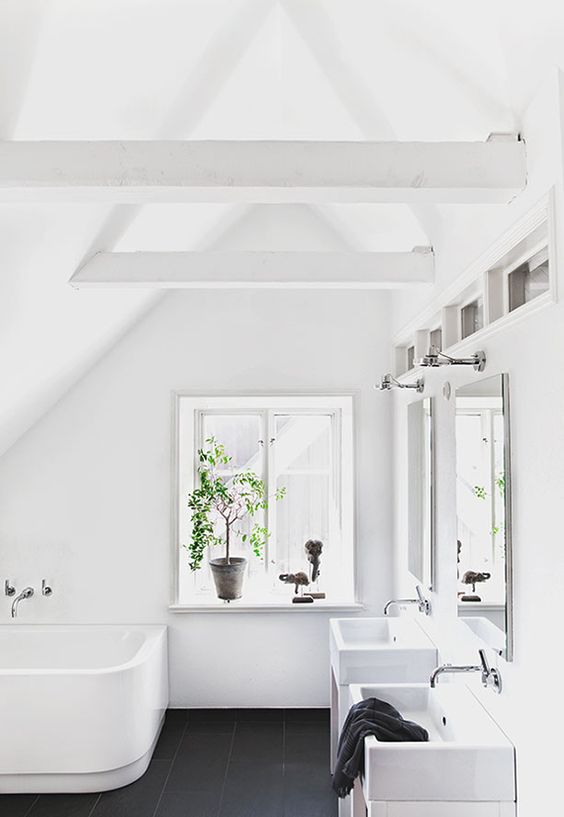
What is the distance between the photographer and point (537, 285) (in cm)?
197

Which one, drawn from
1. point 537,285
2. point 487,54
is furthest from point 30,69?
point 537,285

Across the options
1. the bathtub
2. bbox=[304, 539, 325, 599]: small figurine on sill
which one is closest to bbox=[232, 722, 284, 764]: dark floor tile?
the bathtub

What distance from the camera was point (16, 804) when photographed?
10.3ft

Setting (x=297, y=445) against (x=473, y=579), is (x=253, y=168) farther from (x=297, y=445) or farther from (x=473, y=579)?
(x=297, y=445)

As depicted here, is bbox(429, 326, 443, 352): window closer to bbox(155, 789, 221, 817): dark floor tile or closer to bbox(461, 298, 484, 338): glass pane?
bbox(461, 298, 484, 338): glass pane

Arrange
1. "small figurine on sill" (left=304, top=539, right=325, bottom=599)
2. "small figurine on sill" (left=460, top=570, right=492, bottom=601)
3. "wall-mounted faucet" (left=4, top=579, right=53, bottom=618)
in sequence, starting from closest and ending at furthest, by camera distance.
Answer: "small figurine on sill" (left=460, top=570, right=492, bottom=601) < "wall-mounted faucet" (left=4, top=579, right=53, bottom=618) < "small figurine on sill" (left=304, top=539, right=325, bottom=599)

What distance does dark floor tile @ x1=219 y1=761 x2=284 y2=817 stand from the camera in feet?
10.1

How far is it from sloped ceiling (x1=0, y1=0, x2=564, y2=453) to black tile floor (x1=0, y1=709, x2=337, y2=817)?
1845mm

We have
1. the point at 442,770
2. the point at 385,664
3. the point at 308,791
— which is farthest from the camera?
the point at 308,791

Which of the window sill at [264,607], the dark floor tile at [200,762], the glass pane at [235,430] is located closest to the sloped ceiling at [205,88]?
the glass pane at [235,430]

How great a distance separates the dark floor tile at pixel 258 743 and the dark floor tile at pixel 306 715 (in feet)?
0.27

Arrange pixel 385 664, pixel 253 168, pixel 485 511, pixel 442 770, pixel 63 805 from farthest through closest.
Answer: pixel 63 805 < pixel 385 664 < pixel 485 511 < pixel 442 770 < pixel 253 168

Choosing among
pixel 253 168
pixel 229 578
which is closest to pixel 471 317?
pixel 253 168

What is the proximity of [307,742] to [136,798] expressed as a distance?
97cm
